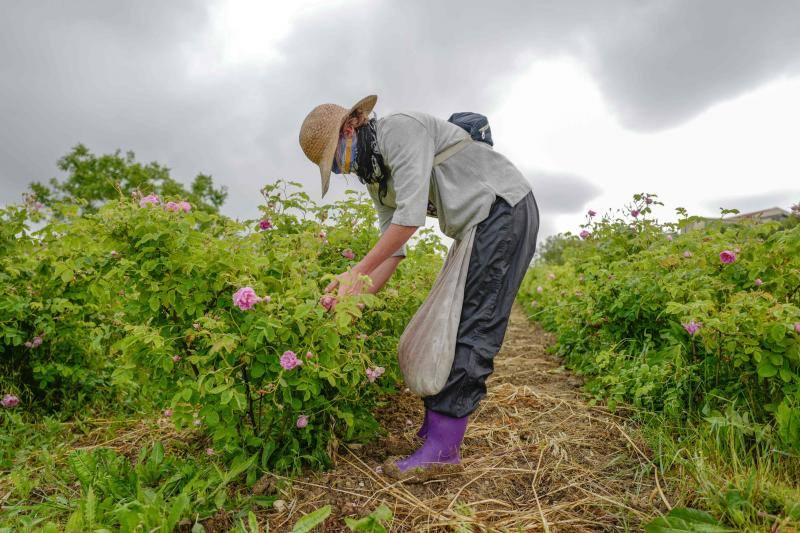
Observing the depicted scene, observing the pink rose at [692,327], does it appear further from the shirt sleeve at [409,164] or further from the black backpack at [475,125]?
the shirt sleeve at [409,164]

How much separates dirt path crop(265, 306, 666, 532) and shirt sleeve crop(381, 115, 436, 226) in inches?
41.6

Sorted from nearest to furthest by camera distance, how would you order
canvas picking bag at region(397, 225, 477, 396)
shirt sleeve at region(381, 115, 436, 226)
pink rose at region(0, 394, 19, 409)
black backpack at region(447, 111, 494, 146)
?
1. shirt sleeve at region(381, 115, 436, 226)
2. canvas picking bag at region(397, 225, 477, 396)
3. black backpack at region(447, 111, 494, 146)
4. pink rose at region(0, 394, 19, 409)

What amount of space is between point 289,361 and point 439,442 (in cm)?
79

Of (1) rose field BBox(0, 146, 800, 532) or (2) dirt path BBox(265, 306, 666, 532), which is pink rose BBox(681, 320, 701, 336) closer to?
(1) rose field BBox(0, 146, 800, 532)

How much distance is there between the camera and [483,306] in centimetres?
218

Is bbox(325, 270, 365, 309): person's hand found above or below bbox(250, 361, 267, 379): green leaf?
above

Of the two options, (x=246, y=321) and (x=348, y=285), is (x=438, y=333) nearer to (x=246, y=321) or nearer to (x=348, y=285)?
(x=348, y=285)

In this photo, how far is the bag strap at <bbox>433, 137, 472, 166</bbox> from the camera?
7.29ft

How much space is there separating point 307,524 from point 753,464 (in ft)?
5.38

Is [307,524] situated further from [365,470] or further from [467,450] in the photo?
[467,450]

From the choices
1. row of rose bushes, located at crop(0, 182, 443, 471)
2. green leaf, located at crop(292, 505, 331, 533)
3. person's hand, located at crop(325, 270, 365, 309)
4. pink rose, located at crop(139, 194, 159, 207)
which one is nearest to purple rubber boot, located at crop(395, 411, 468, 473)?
row of rose bushes, located at crop(0, 182, 443, 471)

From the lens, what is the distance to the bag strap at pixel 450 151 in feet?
7.29

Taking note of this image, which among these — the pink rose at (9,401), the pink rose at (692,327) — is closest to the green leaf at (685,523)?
the pink rose at (692,327)

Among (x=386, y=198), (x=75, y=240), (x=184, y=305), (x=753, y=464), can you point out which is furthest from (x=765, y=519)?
(x=75, y=240)
